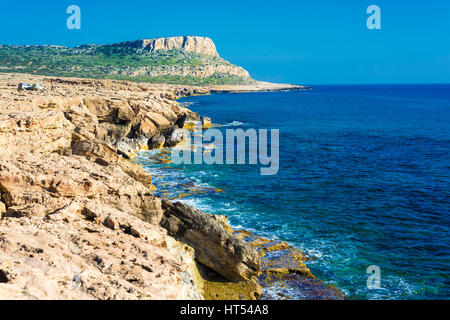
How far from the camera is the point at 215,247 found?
16.5 m

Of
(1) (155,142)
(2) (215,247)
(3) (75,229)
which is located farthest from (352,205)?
(1) (155,142)

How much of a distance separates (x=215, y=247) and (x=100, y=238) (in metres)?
6.28

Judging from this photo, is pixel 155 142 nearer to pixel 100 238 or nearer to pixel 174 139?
pixel 174 139

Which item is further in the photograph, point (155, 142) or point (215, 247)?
point (155, 142)

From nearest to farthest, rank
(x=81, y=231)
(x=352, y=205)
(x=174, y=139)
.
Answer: (x=81, y=231)
(x=352, y=205)
(x=174, y=139)

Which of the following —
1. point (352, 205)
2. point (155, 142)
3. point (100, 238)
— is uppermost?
point (155, 142)

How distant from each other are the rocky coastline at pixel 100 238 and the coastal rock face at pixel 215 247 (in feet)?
0.15

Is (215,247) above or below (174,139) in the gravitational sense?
below

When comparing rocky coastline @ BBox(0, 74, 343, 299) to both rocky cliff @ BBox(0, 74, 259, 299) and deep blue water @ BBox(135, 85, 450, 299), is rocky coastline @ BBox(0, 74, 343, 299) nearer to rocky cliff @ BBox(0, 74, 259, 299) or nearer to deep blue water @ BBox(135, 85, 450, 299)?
rocky cliff @ BBox(0, 74, 259, 299)

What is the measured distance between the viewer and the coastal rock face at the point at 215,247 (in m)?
16.4

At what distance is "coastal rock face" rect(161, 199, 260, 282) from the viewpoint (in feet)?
53.8

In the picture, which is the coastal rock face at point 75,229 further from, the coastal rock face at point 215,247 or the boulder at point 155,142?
the boulder at point 155,142

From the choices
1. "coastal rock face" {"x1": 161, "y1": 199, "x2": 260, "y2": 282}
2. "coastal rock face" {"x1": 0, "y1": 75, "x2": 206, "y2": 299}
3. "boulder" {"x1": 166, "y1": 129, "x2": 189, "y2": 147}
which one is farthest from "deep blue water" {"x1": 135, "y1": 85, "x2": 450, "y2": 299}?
"coastal rock face" {"x1": 0, "y1": 75, "x2": 206, "y2": 299}
